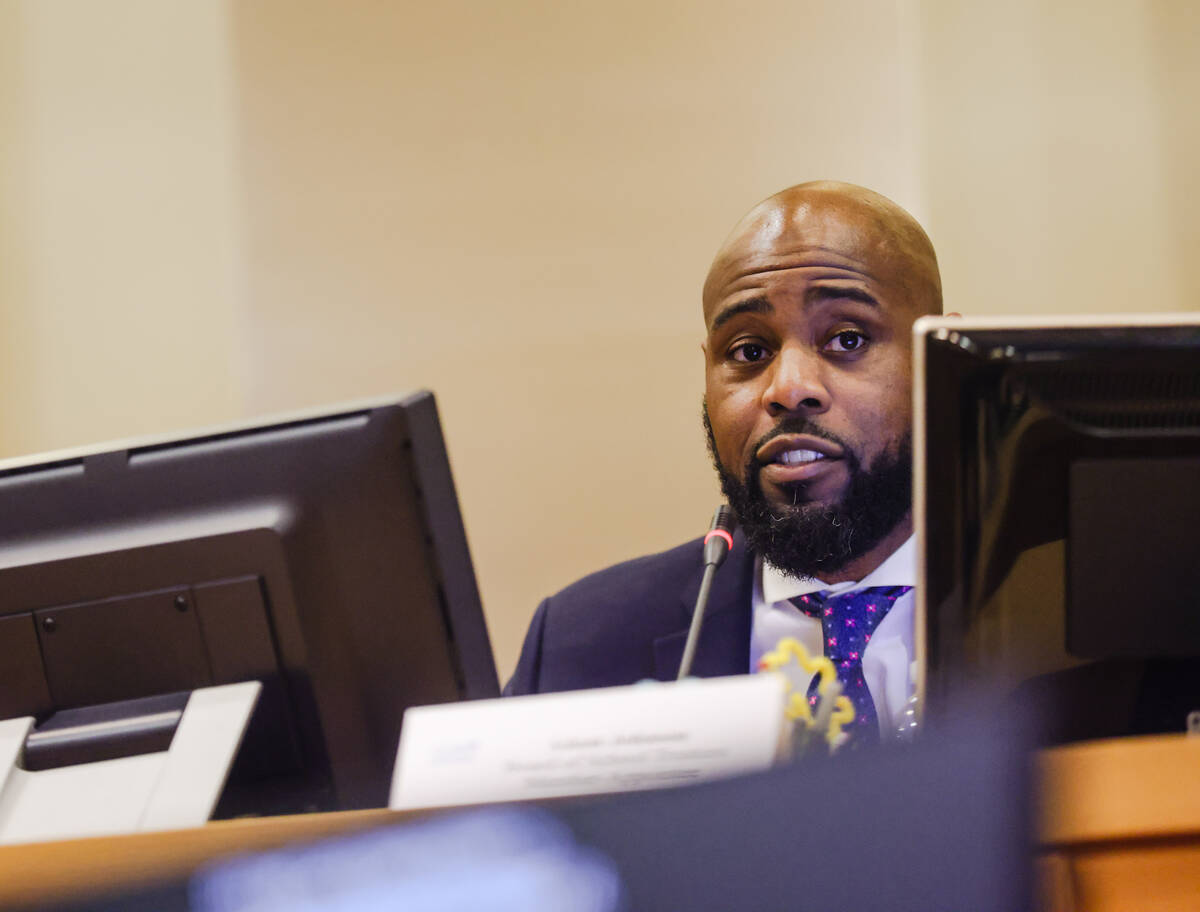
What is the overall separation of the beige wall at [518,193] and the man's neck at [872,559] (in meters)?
0.61

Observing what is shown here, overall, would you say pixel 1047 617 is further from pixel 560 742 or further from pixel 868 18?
pixel 868 18

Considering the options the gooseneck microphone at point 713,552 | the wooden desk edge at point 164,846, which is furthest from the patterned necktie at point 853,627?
the wooden desk edge at point 164,846

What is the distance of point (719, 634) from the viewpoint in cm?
153

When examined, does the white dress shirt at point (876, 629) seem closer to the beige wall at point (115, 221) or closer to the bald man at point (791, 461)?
the bald man at point (791, 461)

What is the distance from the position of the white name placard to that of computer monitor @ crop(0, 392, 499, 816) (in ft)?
0.74

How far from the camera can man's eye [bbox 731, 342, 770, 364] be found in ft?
5.40

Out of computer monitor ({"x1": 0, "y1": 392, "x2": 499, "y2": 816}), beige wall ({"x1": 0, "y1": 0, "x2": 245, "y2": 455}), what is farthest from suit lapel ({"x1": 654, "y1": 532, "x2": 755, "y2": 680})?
beige wall ({"x1": 0, "y1": 0, "x2": 245, "y2": 455})

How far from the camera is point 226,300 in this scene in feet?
7.38

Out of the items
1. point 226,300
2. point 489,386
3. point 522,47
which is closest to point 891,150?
point 522,47

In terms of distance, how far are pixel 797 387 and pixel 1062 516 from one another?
2.84 ft

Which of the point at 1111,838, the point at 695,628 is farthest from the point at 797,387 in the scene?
the point at 1111,838

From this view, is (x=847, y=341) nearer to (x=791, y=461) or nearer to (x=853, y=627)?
(x=791, y=461)

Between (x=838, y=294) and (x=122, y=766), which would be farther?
(x=838, y=294)

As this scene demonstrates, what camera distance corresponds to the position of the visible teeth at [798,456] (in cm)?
157
